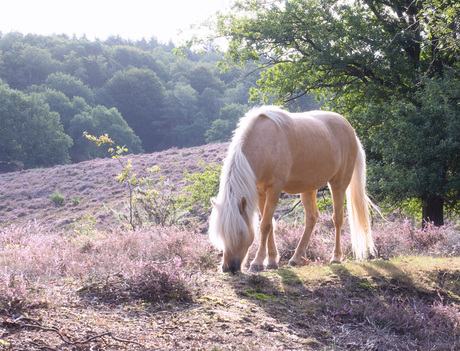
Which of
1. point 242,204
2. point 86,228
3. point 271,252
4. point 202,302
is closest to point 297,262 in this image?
point 271,252

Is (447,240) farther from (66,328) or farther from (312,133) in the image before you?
(66,328)

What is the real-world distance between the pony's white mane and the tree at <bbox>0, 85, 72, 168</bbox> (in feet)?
163

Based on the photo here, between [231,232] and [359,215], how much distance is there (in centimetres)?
330

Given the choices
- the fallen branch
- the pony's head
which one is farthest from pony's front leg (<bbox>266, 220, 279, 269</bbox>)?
the fallen branch

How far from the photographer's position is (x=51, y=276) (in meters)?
4.51

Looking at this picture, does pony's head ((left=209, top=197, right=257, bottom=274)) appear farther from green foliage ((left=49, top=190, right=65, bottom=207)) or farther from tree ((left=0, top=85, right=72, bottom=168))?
tree ((left=0, top=85, right=72, bottom=168))

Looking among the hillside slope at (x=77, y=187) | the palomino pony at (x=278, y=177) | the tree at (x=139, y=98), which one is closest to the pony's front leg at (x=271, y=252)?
the palomino pony at (x=278, y=177)

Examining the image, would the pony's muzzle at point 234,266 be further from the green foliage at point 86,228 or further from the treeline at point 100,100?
the treeline at point 100,100

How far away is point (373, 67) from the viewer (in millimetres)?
10328

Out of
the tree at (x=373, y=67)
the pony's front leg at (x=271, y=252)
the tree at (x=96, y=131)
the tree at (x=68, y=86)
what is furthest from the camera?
the tree at (x=68, y=86)

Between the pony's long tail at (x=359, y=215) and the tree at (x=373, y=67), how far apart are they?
1616mm

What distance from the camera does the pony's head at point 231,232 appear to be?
473 cm

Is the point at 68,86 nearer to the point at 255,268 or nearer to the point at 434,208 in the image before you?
the point at 434,208

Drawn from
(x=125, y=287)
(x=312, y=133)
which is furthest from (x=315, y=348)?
(x=312, y=133)
